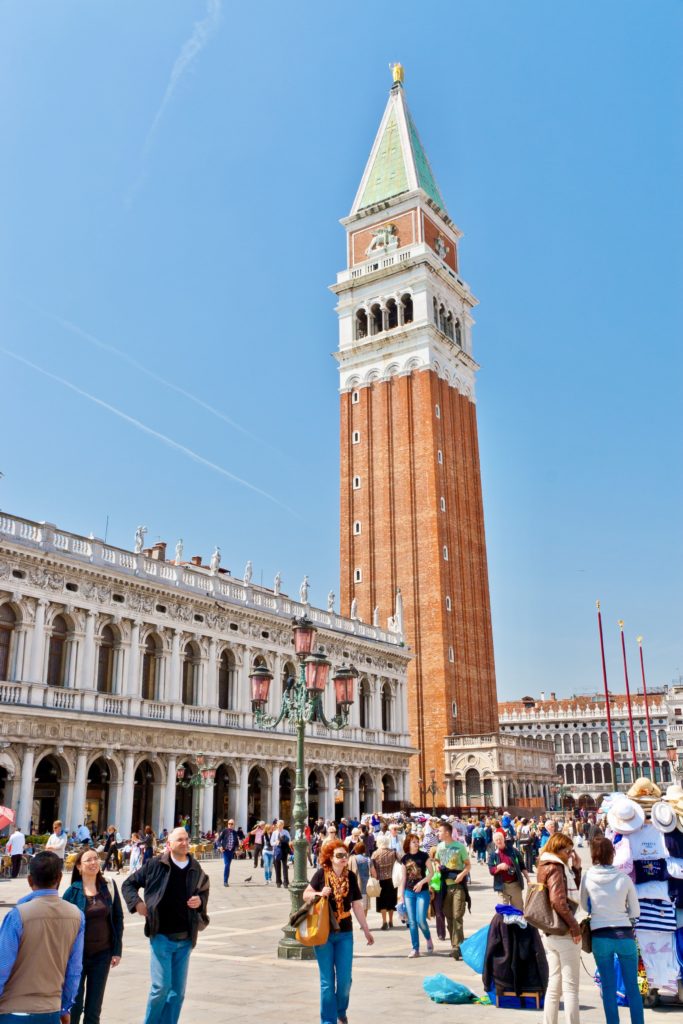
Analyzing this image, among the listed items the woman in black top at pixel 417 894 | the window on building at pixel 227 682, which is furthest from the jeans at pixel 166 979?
→ the window on building at pixel 227 682

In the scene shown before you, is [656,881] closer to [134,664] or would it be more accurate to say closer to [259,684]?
[259,684]

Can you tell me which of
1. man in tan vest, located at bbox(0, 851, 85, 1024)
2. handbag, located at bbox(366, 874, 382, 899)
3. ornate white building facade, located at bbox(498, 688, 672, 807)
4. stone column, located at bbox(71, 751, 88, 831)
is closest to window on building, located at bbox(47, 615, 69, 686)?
stone column, located at bbox(71, 751, 88, 831)

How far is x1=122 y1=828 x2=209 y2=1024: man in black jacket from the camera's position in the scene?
6965 millimetres

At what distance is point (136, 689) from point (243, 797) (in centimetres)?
784

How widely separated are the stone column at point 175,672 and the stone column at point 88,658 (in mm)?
4040

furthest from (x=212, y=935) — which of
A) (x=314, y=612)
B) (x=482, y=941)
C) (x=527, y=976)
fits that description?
(x=314, y=612)

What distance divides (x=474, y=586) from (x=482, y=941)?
52096mm

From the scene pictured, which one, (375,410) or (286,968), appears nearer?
(286,968)

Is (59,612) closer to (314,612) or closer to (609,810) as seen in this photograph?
(314,612)

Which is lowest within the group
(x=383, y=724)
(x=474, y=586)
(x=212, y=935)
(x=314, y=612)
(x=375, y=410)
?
(x=212, y=935)

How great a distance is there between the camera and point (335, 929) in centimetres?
818

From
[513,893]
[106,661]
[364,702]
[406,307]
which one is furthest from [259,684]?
[406,307]

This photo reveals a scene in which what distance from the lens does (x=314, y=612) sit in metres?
44.8

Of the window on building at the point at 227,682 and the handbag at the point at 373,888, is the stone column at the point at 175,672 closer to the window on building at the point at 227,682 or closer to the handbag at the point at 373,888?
the window on building at the point at 227,682
